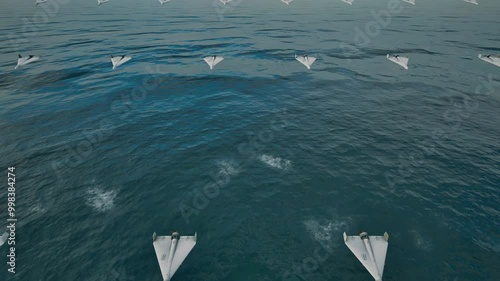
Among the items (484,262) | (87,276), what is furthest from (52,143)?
(484,262)

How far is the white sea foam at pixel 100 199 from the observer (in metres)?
38.7

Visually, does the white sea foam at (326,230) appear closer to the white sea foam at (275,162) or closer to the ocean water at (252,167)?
the ocean water at (252,167)

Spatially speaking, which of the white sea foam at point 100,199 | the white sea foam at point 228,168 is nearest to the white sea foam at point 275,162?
the white sea foam at point 228,168

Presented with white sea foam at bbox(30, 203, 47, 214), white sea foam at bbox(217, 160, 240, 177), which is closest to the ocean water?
white sea foam at bbox(30, 203, 47, 214)

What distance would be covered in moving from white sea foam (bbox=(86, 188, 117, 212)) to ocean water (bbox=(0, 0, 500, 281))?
257 millimetres

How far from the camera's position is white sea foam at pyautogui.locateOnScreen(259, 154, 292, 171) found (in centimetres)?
4788

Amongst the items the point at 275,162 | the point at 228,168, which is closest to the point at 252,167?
the point at 228,168

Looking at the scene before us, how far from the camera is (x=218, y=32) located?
17350 centimetres

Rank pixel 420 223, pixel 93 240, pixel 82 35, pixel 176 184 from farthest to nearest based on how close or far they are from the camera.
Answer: pixel 82 35 < pixel 176 184 < pixel 420 223 < pixel 93 240

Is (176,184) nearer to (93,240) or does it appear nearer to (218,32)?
(93,240)

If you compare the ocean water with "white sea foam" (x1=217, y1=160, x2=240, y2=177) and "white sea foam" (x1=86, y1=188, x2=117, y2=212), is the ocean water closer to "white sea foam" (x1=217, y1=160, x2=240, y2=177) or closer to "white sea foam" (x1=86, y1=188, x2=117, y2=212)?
"white sea foam" (x1=86, y1=188, x2=117, y2=212)

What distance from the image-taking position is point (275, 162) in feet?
161

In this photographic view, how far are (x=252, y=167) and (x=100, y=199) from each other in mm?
27147

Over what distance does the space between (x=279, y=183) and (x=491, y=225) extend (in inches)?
1261
